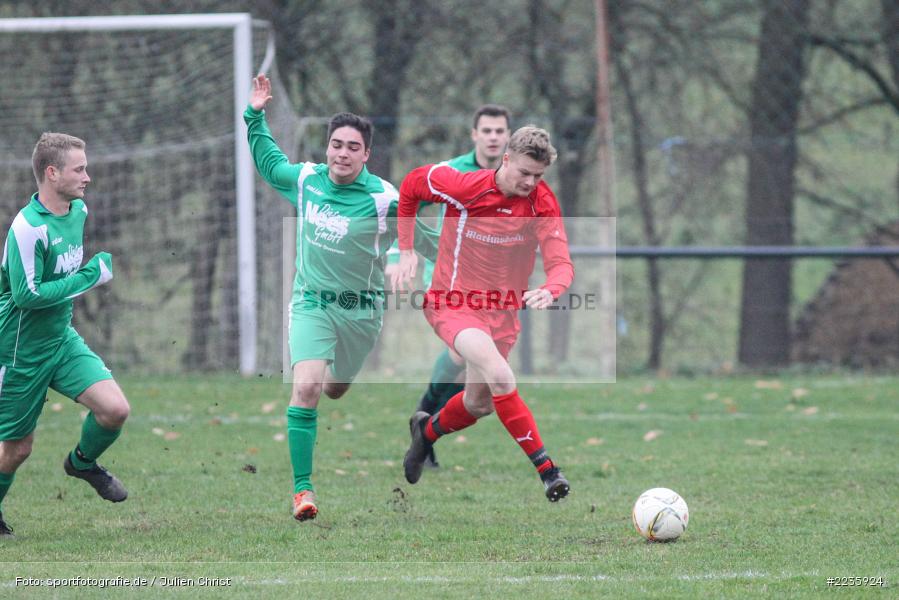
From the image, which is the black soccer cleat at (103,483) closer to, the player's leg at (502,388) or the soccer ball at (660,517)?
the player's leg at (502,388)

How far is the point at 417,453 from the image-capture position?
6.16 m

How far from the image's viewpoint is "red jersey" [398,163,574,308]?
581 cm

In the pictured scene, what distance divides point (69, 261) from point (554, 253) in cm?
236

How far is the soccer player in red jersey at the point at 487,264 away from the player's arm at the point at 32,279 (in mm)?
1559

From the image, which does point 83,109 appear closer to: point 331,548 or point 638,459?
point 638,459

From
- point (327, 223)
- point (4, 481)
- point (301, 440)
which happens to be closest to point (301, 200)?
point (327, 223)

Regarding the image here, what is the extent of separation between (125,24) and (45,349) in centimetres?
599

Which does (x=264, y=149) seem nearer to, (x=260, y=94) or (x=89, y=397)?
(x=260, y=94)

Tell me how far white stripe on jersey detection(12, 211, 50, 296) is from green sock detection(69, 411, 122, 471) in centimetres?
77

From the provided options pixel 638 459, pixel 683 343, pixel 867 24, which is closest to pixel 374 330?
pixel 638 459

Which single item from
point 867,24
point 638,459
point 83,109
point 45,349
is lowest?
point 638,459

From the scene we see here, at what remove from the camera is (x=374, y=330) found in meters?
6.14

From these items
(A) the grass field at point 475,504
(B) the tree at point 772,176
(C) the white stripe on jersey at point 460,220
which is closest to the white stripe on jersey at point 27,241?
(A) the grass field at point 475,504

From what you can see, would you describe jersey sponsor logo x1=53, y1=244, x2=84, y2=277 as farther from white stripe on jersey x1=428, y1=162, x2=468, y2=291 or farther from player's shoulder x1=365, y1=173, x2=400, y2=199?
white stripe on jersey x1=428, y1=162, x2=468, y2=291
